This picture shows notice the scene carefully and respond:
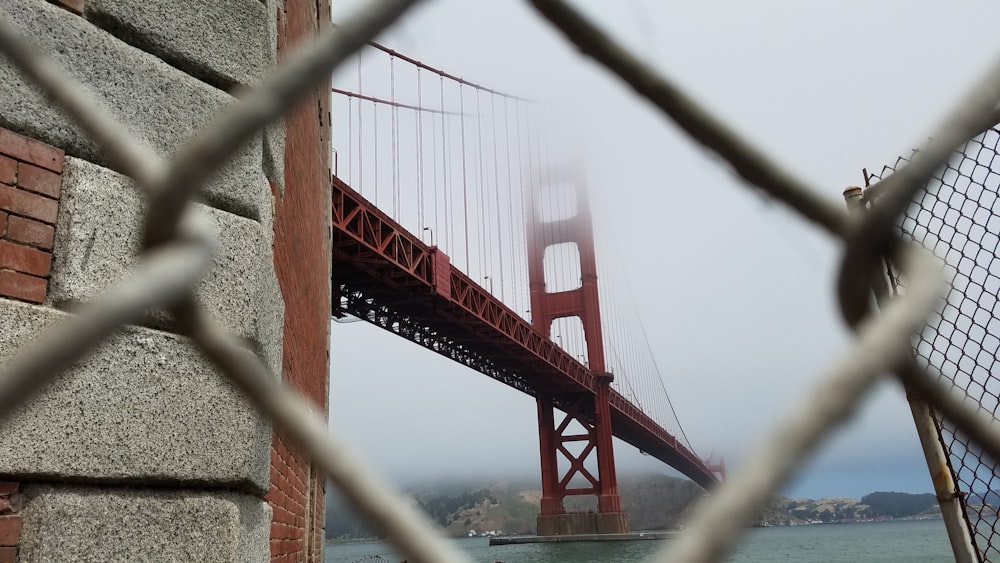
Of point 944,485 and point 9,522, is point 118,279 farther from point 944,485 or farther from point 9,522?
point 944,485

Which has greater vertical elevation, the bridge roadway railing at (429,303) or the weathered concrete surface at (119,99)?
the bridge roadway railing at (429,303)

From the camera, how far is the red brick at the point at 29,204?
4.10 feet

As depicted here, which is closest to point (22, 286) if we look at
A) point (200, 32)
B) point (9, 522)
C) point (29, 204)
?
point (29, 204)

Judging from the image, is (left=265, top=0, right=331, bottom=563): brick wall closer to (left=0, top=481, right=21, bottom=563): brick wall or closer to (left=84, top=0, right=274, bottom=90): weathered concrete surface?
(left=84, top=0, right=274, bottom=90): weathered concrete surface

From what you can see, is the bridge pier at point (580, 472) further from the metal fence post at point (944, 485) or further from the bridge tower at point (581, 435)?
the metal fence post at point (944, 485)

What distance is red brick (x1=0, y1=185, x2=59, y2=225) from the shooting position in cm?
125

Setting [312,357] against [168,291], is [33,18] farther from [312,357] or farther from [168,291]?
[312,357]

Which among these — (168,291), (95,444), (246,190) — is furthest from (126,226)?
(168,291)

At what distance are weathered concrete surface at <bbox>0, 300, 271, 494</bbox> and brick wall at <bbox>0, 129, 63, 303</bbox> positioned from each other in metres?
0.05

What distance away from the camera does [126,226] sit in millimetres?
1375

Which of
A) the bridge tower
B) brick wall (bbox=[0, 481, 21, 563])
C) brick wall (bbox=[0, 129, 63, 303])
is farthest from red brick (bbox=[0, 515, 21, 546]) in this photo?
the bridge tower

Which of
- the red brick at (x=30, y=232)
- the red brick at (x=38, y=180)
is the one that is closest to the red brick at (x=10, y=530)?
the red brick at (x=30, y=232)

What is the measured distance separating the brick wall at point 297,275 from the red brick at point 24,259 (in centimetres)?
74

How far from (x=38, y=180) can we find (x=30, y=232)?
10 cm
